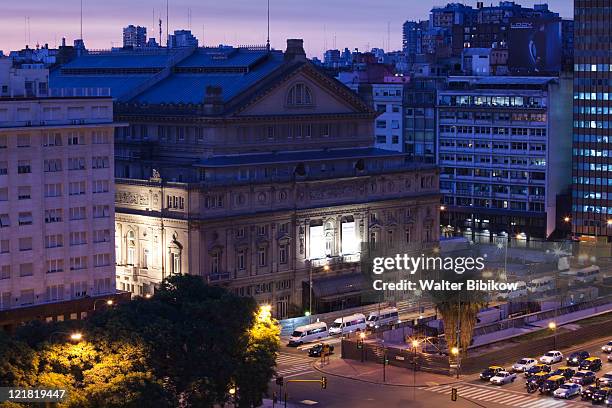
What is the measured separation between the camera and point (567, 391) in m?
139

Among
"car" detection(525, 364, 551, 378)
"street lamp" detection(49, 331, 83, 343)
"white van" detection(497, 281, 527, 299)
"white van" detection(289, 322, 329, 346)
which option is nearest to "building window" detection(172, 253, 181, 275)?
"white van" detection(289, 322, 329, 346)

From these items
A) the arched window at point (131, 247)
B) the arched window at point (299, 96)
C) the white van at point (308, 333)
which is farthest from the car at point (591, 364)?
the arched window at point (299, 96)

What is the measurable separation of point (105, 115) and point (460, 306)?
4247cm

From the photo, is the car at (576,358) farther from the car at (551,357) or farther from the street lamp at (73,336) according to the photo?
the street lamp at (73,336)

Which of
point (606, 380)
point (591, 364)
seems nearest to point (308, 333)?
point (591, 364)

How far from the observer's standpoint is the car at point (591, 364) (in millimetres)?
150625

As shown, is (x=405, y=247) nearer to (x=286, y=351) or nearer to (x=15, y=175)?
(x=286, y=351)

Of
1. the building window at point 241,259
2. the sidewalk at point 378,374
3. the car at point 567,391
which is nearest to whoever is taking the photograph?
the car at point 567,391

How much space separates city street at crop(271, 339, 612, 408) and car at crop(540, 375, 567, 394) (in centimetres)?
83

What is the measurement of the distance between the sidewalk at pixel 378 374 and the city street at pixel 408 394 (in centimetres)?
34

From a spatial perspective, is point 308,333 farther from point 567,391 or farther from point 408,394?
Result: point 567,391

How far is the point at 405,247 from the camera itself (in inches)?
7741

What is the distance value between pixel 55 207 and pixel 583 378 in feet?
184

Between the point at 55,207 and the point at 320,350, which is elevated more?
the point at 55,207
